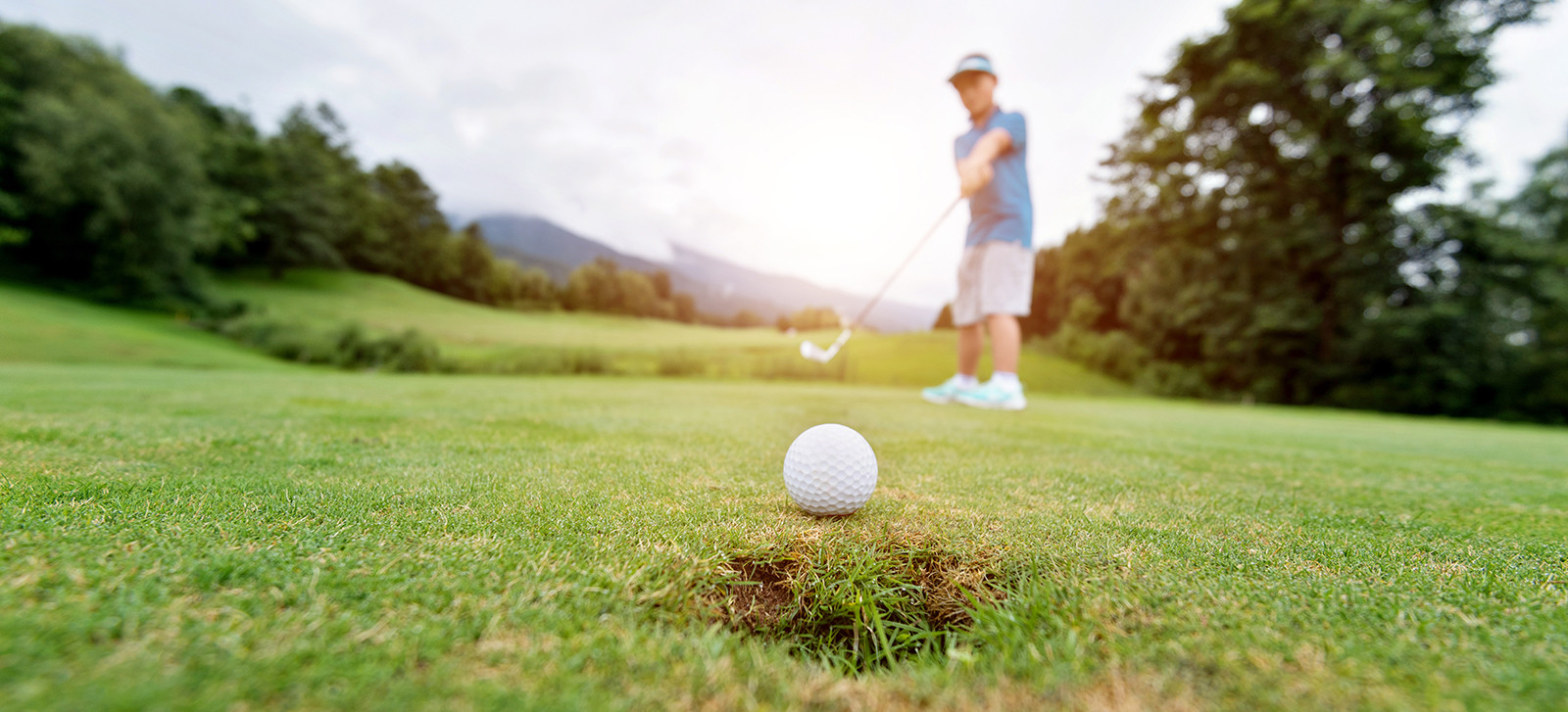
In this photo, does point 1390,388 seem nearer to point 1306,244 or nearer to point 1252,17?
point 1306,244

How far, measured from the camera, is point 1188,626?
1.11m

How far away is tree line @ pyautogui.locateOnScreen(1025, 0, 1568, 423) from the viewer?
43.0 ft

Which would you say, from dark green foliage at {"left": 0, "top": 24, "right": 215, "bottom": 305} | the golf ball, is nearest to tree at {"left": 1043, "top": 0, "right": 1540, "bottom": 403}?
the golf ball

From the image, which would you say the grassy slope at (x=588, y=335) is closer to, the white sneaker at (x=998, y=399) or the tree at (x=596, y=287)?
the tree at (x=596, y=287)

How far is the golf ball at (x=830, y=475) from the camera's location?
1.83m

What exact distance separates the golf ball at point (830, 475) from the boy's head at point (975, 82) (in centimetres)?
467

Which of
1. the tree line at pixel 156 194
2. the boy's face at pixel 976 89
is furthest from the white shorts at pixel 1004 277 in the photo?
the tree line at pixel 156 194

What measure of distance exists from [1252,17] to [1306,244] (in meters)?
5.65

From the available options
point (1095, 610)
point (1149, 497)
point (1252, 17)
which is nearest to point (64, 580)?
point (1095, 610)

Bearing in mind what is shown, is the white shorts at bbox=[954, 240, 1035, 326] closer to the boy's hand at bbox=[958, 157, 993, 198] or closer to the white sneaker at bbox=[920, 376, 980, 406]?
the boy's hand at bbox=[958, 157, 993, 198]

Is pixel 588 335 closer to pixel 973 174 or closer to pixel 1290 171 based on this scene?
pixel 973 174

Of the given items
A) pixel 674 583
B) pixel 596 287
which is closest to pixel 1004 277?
pixel 674 583

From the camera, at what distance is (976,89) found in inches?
216

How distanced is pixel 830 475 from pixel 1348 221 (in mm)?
19276
